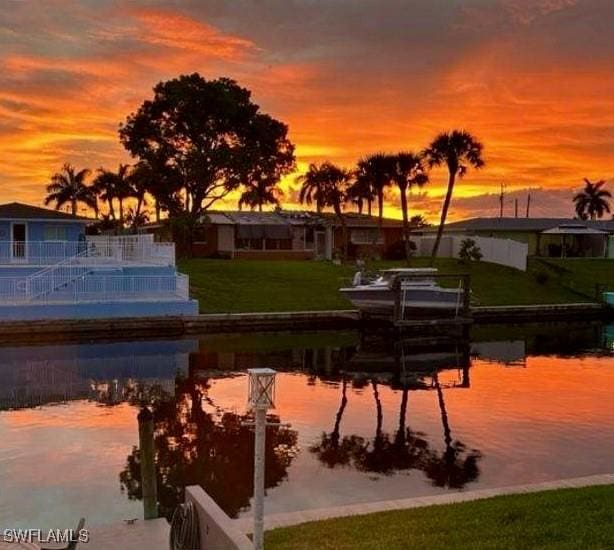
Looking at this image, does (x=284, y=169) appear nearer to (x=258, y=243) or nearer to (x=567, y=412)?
(x=258, y=243)

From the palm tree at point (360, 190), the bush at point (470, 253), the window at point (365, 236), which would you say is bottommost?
the bush at point (470, 253)

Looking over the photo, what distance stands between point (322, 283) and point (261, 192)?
538 inches

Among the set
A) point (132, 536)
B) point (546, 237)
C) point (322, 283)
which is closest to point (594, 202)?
point (546, 237)

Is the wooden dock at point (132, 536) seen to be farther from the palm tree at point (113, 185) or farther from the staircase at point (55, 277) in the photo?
the palm tree at point (113, 185)

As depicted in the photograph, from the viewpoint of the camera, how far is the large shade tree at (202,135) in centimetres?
4822

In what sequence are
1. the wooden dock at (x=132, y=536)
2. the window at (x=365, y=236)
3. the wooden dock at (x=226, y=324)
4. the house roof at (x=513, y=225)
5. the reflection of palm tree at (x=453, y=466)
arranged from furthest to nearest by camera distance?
the house roof at (x=513, y=225) → the window at (x=365, y=236) → the wooden dock at (x=226, y=324) → the reflection of palm tree at (x=453, y=466) → the wooden dock at (x=132, y=536)

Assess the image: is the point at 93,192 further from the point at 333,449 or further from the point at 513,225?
the point at 333,449

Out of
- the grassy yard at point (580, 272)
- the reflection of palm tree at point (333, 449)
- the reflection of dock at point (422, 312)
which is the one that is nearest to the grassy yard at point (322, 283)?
the grassy yard at point (580, 272)

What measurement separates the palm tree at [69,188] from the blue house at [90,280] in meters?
40.7

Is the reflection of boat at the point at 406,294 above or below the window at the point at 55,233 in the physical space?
below

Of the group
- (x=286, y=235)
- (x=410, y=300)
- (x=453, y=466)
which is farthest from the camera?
(x=286, y=235)

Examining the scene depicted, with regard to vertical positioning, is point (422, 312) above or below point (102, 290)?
below

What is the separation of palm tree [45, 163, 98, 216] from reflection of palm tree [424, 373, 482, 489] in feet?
225

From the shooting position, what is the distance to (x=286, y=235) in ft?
188
